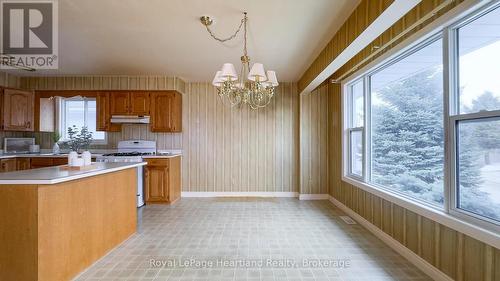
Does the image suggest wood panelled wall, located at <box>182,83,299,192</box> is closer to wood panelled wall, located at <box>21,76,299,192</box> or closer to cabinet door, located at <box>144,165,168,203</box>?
wood panelled wall, located at <box>21,76,299,192</box>

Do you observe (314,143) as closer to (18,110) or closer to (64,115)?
(64,115)

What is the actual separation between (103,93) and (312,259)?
190 inches

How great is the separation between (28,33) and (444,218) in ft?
15.4

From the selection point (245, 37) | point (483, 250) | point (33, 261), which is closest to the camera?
point (483, 250)

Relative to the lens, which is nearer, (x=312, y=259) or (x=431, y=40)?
(x=431, y=40)

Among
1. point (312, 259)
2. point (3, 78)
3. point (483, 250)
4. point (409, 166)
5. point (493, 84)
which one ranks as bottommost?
point (312, 259)

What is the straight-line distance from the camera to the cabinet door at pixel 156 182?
469 cm

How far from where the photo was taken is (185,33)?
3000mm

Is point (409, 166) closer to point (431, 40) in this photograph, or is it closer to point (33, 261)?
point (431, 40)

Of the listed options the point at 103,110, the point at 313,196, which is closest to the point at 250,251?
the point at 313,196

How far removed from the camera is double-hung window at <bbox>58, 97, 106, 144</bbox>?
17.4ft

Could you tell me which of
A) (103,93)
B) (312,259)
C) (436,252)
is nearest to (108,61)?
(103,93)

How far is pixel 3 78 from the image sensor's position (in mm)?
4703

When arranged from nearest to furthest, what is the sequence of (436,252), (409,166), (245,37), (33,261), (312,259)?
(33,261) < (436,252) < (312,259) < (409,166) < (245,37)
